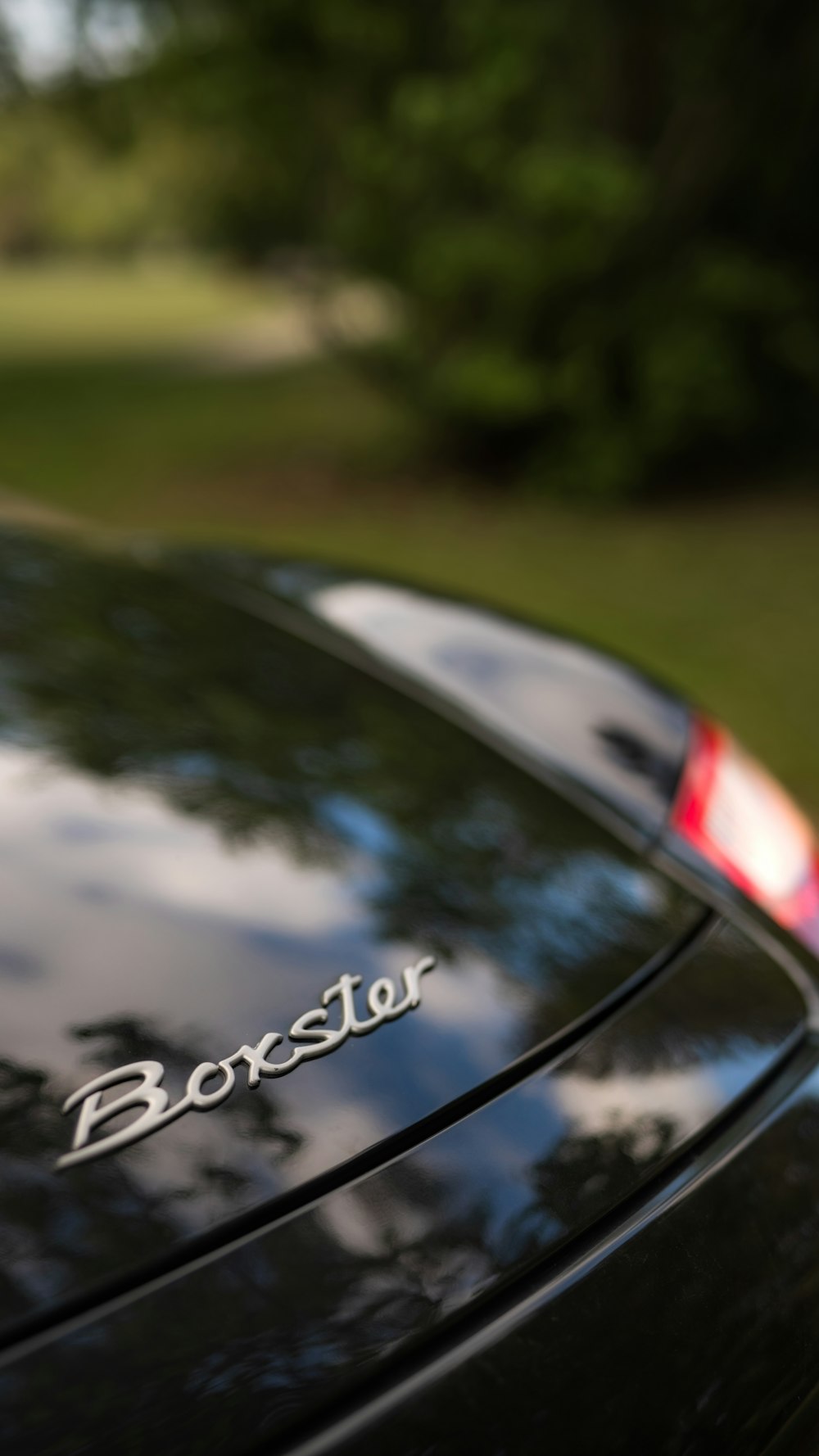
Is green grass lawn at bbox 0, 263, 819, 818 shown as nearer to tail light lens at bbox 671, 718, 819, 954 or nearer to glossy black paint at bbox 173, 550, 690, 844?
glossy black paint at bbox 173, 550, 690, 844

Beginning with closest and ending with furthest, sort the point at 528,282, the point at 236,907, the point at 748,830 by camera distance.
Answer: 1. the point at 236,907
2. the point at 748,830
3. the point at 528,282

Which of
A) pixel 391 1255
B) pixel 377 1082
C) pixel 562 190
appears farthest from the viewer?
pixel 562 190

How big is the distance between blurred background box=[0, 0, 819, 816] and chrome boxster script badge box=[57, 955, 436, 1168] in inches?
172

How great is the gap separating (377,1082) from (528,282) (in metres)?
6.91

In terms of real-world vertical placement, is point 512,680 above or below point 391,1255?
above

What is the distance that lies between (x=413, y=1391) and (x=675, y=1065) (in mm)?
442

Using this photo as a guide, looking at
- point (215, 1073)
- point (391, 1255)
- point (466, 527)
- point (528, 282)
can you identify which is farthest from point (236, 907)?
point (528, 282)

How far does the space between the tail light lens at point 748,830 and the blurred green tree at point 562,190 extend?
565 cm

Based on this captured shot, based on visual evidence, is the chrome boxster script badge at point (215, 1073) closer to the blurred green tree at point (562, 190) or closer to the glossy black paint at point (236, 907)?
the glossy black paint at point (236, 907)

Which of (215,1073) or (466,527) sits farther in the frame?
(466,527)

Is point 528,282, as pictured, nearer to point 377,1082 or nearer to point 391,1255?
point 377,1082

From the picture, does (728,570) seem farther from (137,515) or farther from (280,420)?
(280,420)

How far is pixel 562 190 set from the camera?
666 cm

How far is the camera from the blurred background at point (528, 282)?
675cm
